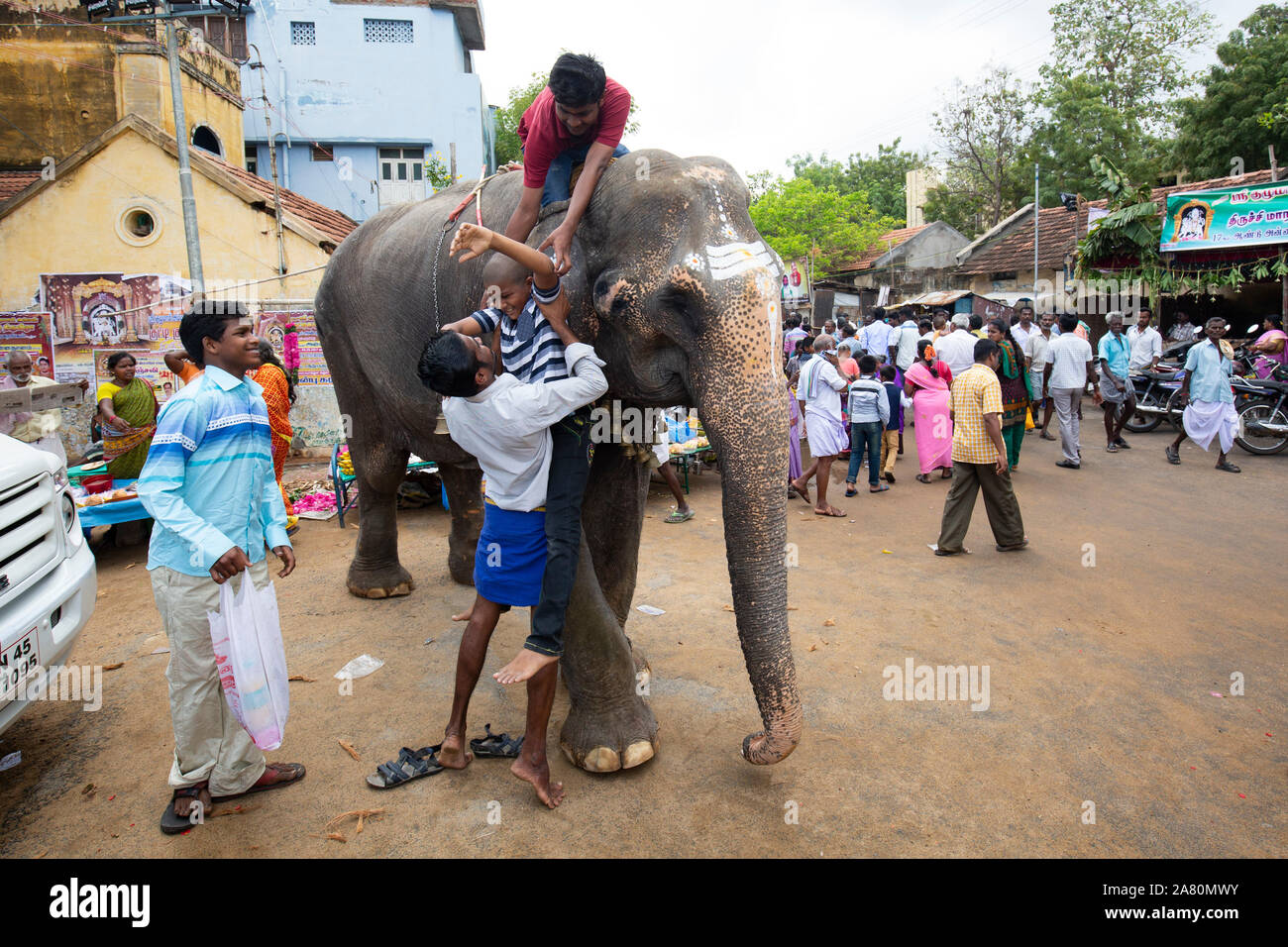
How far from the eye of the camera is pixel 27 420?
262 inches

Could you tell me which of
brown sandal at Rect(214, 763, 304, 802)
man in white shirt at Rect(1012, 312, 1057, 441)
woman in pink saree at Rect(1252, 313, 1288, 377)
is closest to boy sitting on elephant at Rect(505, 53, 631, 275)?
brown sandal at Rect(214, 763, 304, 802)

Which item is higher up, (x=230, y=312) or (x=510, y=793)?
(x=230, y=312)

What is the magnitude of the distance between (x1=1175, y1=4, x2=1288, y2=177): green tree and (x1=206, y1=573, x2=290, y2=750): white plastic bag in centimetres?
2485

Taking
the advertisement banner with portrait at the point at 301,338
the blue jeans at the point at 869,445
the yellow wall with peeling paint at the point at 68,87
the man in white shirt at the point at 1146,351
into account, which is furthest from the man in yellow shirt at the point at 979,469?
the yellow wall with peeling paint at the point at 68,87

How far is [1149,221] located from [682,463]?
11.4m

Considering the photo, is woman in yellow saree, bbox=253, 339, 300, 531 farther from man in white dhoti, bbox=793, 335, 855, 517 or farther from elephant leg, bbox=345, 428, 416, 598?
man in white dhoti, bbox=793, 335, 855, 517

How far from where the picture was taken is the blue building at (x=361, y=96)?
25469 millimetres

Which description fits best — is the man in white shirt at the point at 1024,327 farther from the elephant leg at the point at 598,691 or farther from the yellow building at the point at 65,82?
the yellow building at the point at 65,82

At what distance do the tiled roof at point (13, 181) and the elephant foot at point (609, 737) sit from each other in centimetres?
1619

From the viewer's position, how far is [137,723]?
390 centimetres

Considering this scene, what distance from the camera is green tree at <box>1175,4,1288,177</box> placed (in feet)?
66.6

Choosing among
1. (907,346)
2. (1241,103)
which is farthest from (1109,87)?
(907,346)
